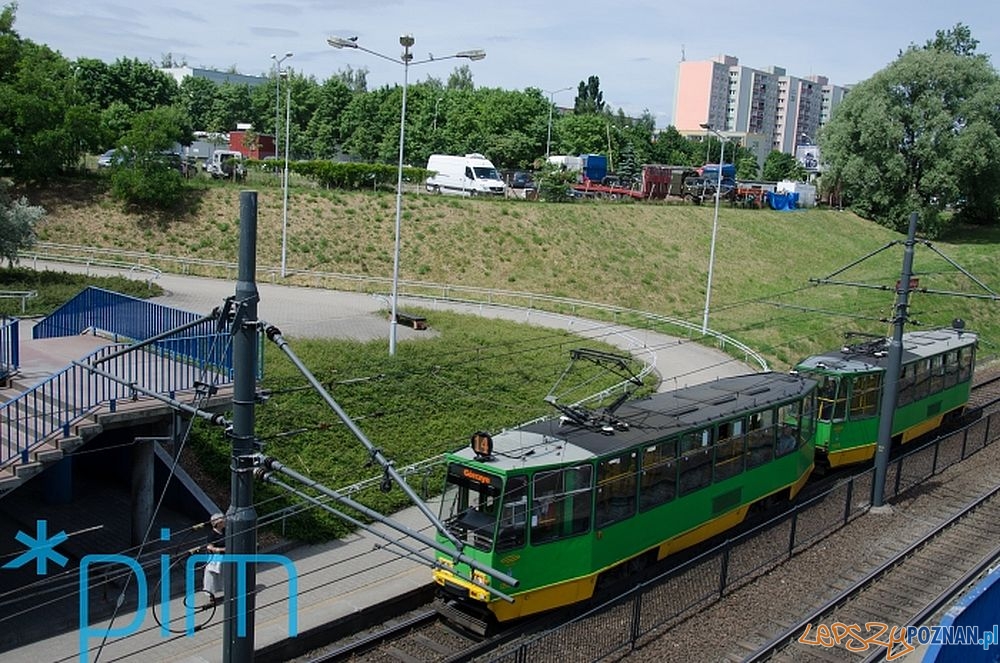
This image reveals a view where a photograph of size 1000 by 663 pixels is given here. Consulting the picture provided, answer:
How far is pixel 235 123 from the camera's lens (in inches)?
3846

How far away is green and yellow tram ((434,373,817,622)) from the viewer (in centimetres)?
1415

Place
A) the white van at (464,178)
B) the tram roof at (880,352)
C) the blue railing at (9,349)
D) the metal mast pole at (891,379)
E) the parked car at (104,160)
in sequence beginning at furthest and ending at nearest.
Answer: the white van at (464,178) < the parked car at (104,160) < the tram roof at (880,352) < the metal mast pole at (891,379) < the blue railing at (9,349)

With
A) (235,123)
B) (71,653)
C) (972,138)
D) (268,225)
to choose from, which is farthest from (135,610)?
(235,123)

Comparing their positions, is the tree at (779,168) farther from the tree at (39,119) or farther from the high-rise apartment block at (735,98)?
the tree at (39,119)

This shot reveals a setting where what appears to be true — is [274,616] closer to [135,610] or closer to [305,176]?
[135,610]

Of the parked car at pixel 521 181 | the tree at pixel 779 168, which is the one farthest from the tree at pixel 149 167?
the tree at pixel 779 168

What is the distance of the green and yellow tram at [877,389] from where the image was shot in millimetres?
23125

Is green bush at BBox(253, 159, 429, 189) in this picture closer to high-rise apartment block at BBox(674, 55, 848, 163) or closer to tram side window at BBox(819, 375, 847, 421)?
tram side window at BBox(819, 375, 847, 421)

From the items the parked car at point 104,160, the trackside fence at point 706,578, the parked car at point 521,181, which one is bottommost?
the trackside fence at point 706,578

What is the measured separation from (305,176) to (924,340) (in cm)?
3585

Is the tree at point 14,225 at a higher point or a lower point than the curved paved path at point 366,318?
higher

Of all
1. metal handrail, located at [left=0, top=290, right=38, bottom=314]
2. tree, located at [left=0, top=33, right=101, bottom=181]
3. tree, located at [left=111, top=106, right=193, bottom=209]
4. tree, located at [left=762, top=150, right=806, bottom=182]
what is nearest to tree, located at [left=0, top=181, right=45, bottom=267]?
metal handrail, located at [left=0, top=290, right=38, bottom=314]

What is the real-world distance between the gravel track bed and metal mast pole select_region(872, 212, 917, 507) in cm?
83

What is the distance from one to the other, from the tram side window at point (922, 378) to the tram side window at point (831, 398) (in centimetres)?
394
